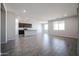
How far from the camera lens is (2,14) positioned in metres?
5.26

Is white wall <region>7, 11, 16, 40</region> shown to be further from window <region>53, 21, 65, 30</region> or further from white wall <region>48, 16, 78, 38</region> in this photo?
window <region>53, 21, 65, 30</region>

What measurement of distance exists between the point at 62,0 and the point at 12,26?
17.6 ft

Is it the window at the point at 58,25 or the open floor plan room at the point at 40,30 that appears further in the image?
the window at the point at 58,25

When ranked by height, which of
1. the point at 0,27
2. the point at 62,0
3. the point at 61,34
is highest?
the point at 62,0

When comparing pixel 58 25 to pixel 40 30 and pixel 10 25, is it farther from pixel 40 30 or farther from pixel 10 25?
pixel 10 25

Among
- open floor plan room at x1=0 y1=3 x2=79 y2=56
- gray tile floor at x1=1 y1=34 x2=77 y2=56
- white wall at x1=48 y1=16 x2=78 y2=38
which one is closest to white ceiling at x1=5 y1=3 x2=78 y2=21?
open floor plan room at x1=0 y1=3 x2=79 y2=56

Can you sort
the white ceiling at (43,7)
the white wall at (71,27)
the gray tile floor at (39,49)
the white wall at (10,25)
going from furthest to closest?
the white wall at (71,27)
the white wall at (10,25)
the white ceiling at (43,7)
the gray tile floor at (39,49)

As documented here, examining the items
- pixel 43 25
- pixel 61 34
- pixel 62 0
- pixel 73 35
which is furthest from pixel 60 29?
pixel 62 0

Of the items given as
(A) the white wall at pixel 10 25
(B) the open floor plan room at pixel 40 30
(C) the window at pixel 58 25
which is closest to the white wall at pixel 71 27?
(B) the open floor plan room at pixel 40 30

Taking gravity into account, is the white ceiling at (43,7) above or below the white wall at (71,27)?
above

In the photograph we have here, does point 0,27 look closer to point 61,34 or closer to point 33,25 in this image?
point 61,34

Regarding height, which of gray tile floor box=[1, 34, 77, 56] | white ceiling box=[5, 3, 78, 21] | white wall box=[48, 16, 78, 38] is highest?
white ceiling box=[5, 3, 78, 21]

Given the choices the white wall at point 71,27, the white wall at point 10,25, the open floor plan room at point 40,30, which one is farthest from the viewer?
the white wall at point 71,27

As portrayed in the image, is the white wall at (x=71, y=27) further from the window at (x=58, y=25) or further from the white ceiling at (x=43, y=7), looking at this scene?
the white ceiling at (x=43, y=7)
